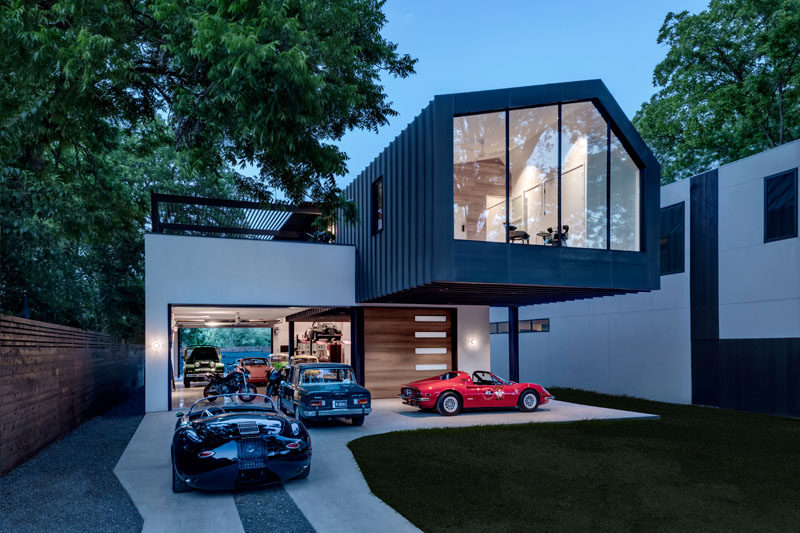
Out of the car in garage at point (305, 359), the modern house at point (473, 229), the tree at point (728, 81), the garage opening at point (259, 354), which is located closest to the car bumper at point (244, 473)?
the modern house at point (473, 229)

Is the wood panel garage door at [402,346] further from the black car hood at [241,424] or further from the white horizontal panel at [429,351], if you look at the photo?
the black car hood at [241,424]

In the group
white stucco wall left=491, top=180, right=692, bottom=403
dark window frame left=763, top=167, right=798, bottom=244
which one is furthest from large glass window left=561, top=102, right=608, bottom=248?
white stucco wall left=491, top=180, right=692, bottom=403

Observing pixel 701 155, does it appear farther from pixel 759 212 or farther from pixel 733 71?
pixel 759 212

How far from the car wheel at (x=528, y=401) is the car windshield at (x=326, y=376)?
4747 millimetres

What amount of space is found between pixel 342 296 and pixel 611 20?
202839 millimetres

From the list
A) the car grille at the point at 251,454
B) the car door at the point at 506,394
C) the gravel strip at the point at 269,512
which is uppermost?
the car grille at the point at 251,454

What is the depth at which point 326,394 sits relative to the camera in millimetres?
11492

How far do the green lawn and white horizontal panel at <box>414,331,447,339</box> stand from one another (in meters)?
6.49

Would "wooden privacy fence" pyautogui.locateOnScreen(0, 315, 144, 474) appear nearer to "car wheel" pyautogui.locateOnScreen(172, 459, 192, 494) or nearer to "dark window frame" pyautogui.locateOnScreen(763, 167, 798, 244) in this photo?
"car wheel" pyautogui.locateOnScreen(172, 459, 192, 494)

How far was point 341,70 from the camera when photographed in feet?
30.2

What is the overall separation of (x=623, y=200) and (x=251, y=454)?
10504 mm

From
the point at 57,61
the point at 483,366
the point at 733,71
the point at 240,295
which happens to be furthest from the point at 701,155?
the point at 57,61

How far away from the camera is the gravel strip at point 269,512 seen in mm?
5637

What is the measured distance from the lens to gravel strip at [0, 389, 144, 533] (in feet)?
19.1
